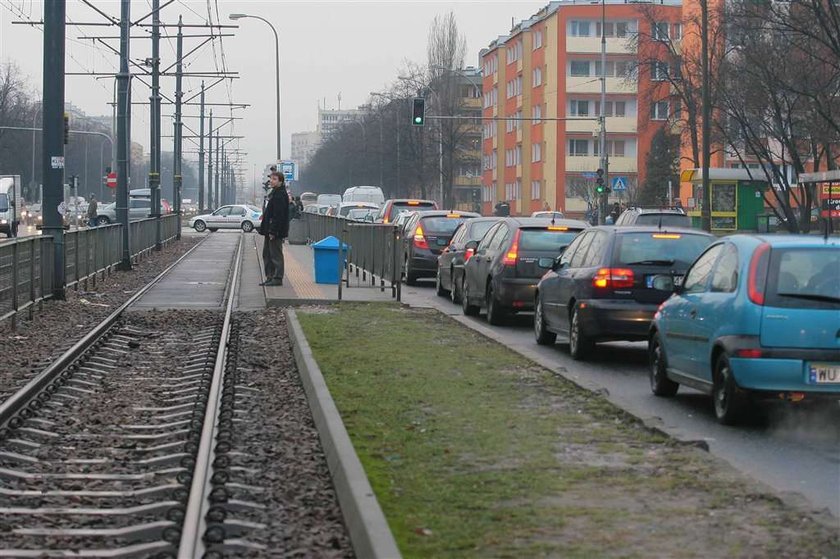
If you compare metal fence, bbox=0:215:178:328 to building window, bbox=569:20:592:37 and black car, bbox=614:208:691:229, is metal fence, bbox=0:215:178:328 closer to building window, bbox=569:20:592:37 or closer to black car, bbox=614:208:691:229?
black car, bbox=614:208:691:229

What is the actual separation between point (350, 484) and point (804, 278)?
14.7 ft

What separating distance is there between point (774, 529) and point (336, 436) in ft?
11.0

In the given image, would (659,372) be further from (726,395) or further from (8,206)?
(8,206)

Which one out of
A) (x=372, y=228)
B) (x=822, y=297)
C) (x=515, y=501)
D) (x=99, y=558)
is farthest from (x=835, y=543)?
(x=372, y=228)

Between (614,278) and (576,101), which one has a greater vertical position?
(576,101)

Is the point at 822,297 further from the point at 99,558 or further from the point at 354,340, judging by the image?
the point at 354,340

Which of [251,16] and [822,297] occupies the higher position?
[251,16]

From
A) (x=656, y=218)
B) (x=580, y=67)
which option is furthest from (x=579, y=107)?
(x=656, y=218)

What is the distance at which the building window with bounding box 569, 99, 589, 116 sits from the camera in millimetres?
91938

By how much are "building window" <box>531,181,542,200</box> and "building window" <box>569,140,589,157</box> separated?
223 inches

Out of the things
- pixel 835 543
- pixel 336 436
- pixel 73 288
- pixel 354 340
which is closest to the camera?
pixel 835 543

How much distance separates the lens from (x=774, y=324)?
1042 cm

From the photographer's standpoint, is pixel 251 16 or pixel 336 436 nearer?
pixel 336 436

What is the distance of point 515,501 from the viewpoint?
7512 millimetres
